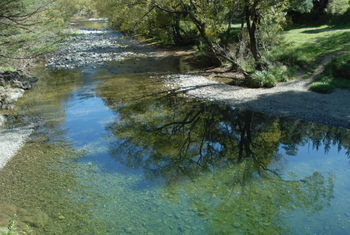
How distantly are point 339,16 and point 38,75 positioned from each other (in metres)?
25.8

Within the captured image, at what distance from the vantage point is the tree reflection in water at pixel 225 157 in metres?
7.87


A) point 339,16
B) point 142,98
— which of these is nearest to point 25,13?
point 142,98

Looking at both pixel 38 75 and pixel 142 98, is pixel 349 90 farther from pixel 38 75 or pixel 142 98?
pixel 38 75

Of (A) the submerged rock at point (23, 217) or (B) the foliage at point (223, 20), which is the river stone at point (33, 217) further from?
(B) the foliage at point (223, 20)

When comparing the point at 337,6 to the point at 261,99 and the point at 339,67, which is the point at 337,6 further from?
the point at 261,99

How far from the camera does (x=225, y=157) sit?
422 inches

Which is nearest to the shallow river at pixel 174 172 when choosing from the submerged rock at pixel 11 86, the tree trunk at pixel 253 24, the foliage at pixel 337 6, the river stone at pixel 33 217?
the river stone at pixel 33 217

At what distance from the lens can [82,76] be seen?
896 inches

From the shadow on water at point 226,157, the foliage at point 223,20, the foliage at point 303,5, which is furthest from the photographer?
the foliage at point 303,5

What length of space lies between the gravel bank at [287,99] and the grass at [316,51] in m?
0.64

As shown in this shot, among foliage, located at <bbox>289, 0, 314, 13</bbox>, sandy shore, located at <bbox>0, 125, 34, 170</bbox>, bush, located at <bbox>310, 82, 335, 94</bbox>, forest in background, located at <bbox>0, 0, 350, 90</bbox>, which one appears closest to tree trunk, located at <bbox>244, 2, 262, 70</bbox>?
forest in background, located at <bbox>0, 0, 350, 90</bbox>

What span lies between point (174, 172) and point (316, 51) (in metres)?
14.2

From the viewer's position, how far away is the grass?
50.5 ft

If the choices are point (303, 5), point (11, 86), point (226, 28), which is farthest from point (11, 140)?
point (303, 5)
